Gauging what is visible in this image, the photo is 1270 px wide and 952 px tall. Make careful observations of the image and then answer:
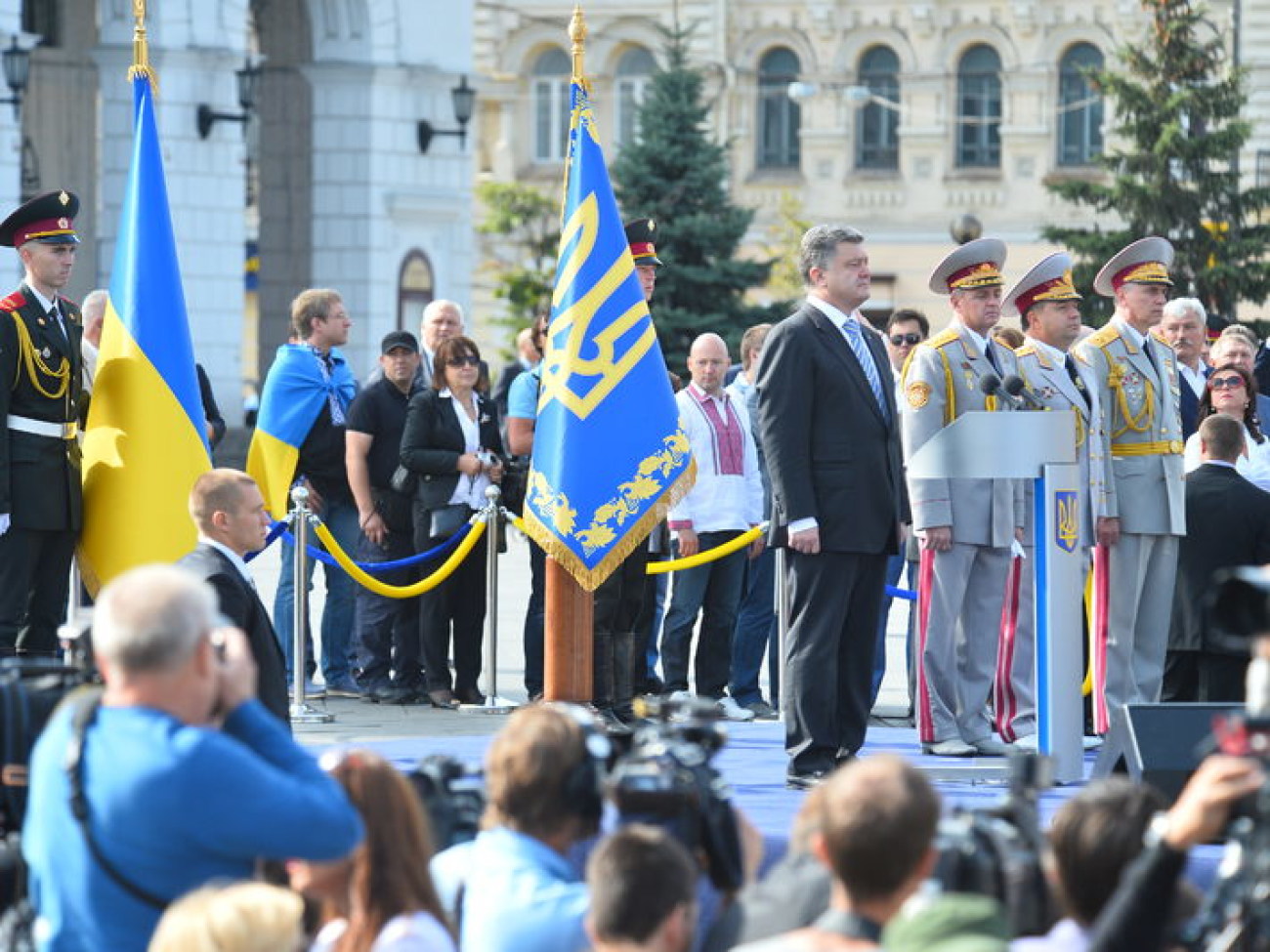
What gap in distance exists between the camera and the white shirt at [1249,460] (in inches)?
443

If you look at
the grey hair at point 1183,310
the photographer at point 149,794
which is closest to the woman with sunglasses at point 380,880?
the photographer at point 149,794

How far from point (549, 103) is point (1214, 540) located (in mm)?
42686

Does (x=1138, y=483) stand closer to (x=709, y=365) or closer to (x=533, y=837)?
(x=709, y=365)

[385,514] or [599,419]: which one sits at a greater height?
[599,419]

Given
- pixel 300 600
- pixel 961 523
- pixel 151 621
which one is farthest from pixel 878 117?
pixel 151 621

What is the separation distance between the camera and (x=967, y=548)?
1055cm

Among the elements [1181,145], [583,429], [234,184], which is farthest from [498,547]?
[1181,145]

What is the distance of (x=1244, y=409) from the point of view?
11.9 m

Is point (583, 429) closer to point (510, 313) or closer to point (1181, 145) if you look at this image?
point (1181, 145)

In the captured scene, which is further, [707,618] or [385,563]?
[707,618]

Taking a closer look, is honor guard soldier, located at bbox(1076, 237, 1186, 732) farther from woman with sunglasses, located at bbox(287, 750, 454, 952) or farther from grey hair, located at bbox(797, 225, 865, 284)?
woman with sunglasses, located at bbox(287, 750, 454, 952)

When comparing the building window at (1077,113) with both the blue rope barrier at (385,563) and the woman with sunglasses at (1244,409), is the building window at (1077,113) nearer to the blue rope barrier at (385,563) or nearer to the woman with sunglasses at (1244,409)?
the blue rope barrier at (385,563)

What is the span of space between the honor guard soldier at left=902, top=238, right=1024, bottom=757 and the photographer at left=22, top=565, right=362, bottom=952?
5.20m

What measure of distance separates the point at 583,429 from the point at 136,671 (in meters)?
5.79
